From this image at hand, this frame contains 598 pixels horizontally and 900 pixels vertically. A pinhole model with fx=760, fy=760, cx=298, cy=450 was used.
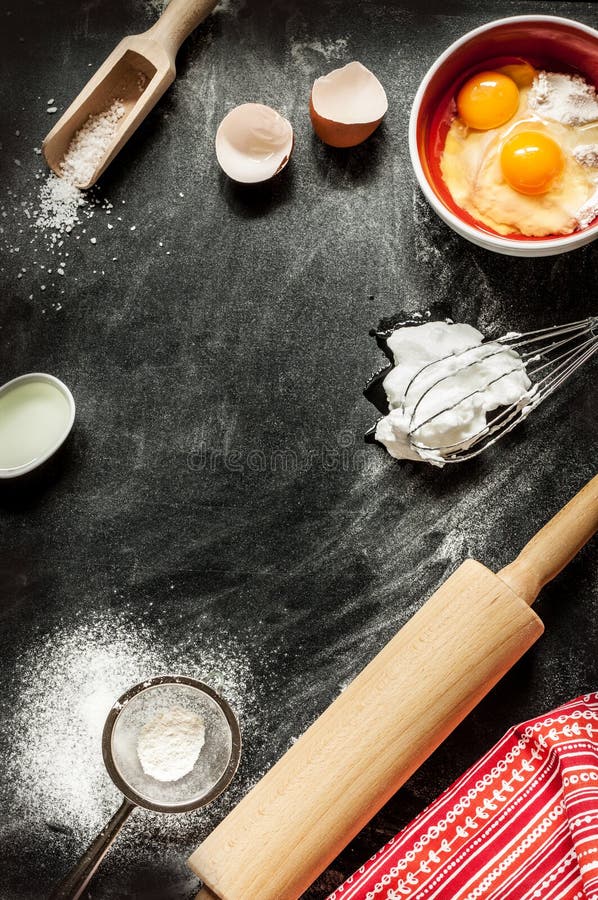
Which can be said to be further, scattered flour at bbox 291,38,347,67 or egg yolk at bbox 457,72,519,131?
scattered flour at bbox 291,38,347,67

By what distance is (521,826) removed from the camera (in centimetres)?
88

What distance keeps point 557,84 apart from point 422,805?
910 mm

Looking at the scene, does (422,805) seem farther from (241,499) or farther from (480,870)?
(241,499)

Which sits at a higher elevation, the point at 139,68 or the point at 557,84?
the point at 139,68

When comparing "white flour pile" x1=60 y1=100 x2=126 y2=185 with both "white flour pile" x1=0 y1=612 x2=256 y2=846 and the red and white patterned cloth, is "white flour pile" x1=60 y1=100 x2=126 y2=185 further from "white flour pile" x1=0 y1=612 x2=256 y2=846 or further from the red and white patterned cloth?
the red and white patterned cloth

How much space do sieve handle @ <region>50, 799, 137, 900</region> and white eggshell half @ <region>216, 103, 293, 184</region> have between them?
0.80m

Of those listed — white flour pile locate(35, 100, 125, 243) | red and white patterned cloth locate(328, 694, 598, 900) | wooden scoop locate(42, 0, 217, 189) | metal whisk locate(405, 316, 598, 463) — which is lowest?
red and white patterned cloth locate(328, 694, 598, 900)

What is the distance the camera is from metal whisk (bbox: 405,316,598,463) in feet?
3.13

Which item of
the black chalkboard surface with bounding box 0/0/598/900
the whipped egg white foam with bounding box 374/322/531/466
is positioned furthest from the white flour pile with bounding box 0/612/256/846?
the whipped egg white foam with bounding box 374/322/531/466

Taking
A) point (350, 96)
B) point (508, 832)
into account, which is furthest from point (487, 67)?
point (508, 832)

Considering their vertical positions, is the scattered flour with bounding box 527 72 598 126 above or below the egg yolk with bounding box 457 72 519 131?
below

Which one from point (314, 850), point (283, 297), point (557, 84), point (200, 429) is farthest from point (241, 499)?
point (557, 84)

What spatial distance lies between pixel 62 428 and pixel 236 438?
224 millimetres

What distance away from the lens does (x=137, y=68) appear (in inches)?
40.0
